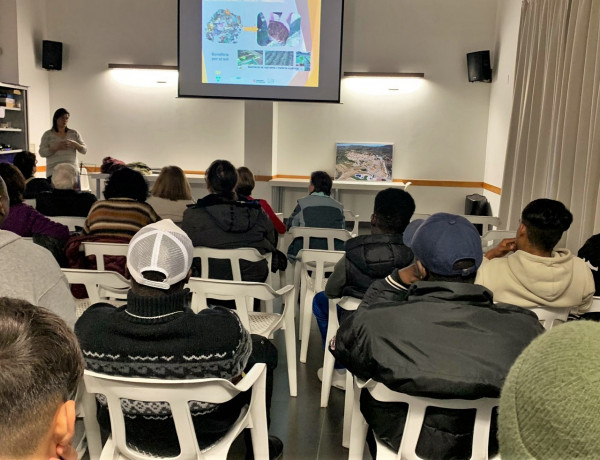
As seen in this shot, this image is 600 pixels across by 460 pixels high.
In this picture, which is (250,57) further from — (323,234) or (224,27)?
(323,234)

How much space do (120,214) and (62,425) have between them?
8.69ft

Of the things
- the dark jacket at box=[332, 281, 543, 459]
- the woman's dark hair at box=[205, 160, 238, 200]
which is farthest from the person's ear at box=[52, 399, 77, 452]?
the woman's dark hair at box=[205, 160, 238, 200]

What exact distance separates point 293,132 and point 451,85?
7.64ft

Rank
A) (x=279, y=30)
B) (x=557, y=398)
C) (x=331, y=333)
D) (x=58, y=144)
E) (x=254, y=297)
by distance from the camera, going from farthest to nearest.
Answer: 1. (x=279, y=30)
2. (x=58, y=144)
3. (x=331, y=333)
4. (x=254, y=297)
5. (x=557, y=398)

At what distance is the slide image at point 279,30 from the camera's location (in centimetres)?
748

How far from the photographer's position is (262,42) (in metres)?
7.54

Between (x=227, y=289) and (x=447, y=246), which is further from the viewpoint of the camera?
(x=227, y=289)

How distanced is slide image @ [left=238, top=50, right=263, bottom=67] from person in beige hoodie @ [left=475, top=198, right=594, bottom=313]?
5641mm

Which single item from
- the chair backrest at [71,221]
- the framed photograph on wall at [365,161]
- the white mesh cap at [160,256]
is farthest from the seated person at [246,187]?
the framed photograph on wall at [365,161]

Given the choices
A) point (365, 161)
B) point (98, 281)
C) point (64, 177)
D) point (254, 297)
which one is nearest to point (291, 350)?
point (254, 297)

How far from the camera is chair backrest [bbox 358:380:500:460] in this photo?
1641 millimetres

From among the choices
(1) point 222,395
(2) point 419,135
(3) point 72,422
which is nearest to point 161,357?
(1) point 222,395

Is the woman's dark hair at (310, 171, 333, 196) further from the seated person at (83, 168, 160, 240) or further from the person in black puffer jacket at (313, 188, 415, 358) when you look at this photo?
the person in black puffer jacket at (313, 188, 415, 358)

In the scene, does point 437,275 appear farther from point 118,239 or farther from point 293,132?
point 293,132
